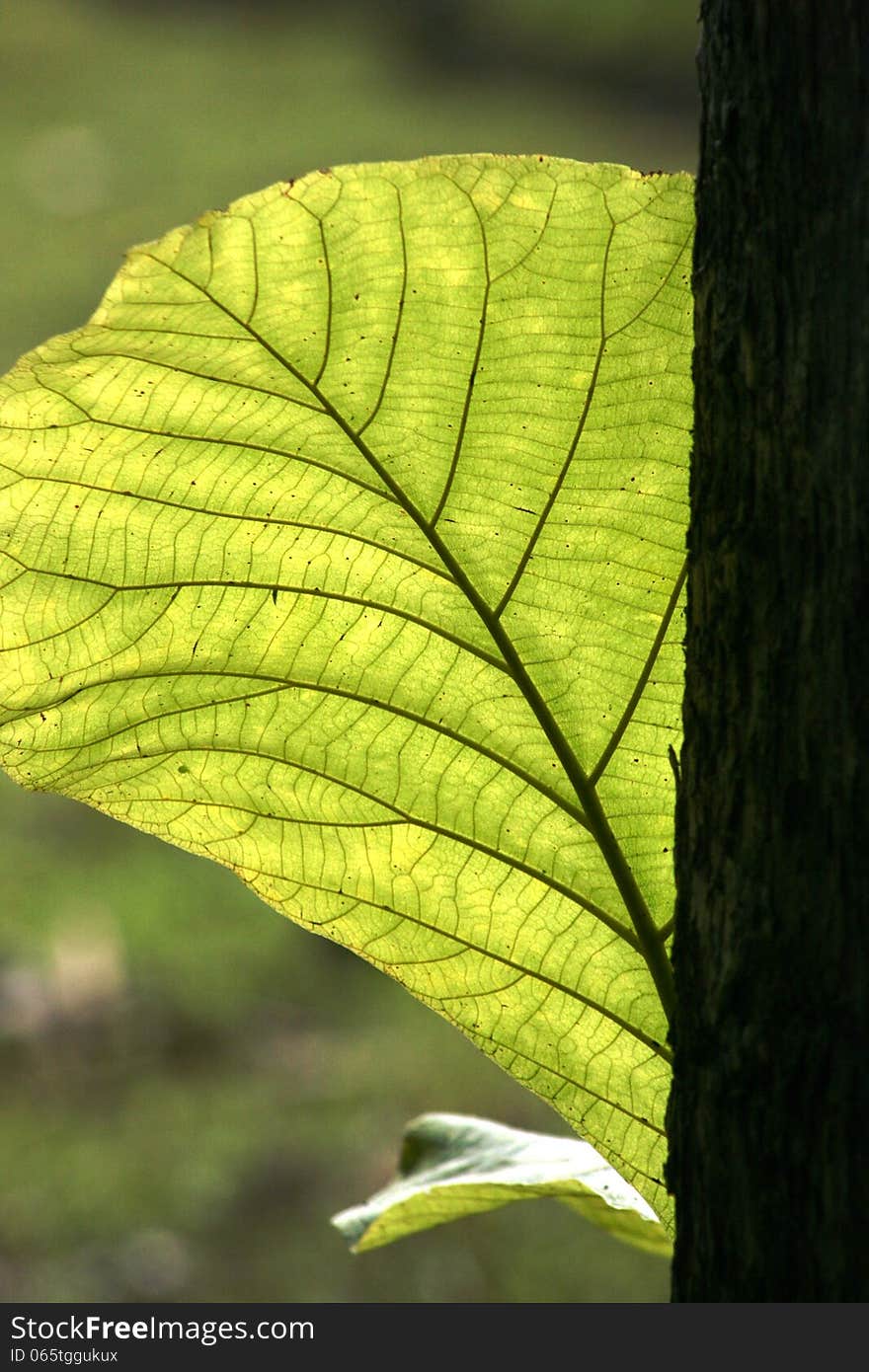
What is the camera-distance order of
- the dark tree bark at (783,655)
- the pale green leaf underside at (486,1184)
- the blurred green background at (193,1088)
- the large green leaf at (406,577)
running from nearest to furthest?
the dark tree bark at (783,655)
the large green leaf at (406,577)
the pale green leaf underside at (486,1184)
the blurred green background at (193,1088)

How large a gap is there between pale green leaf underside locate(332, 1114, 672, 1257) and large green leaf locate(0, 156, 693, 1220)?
0.19 feet

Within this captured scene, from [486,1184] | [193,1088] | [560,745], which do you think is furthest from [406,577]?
[193,1088]

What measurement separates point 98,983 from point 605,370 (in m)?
2.78

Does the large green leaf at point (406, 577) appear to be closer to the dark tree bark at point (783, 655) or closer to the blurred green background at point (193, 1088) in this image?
the dark tree bark at point (783, 655)

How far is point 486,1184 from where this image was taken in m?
0.71

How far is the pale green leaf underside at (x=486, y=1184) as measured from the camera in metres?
0.71

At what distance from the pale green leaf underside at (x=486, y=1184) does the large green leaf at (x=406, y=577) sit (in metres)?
0.06

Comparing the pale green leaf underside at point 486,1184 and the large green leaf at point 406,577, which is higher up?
the large green leaf at point 406,577

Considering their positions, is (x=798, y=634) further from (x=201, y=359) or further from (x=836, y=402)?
(x=201, y=359)

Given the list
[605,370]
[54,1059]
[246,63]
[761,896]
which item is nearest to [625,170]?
[605,370]

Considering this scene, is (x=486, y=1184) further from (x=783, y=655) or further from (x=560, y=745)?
(x=783, y=655)

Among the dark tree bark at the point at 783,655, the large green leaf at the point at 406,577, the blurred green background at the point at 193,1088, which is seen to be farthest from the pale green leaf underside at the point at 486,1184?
the blurred green background at the point at 193,1088

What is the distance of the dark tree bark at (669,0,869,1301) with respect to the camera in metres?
0.46

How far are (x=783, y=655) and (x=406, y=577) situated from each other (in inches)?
8.1
